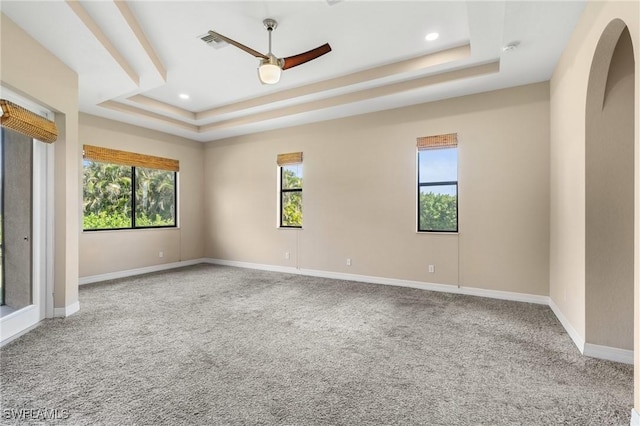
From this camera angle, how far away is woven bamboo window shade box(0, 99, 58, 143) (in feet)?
8.91

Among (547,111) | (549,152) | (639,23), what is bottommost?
(549,152)

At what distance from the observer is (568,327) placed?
3096 millimetres

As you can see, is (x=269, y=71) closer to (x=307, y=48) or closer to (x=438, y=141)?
(x=307, y=48)

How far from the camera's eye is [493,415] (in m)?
1.88

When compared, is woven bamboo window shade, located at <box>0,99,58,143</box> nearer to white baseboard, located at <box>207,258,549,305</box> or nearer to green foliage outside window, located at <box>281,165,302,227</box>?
green foliage outside window, located at <box>281,165,302,227</box>

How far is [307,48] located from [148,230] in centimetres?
477

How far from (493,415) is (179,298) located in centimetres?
393

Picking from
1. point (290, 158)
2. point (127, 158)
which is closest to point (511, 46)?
point (290, 158)

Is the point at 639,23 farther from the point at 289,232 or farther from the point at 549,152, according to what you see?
the point at 289,232

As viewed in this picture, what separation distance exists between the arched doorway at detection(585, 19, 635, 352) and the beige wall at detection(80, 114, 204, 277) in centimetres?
673

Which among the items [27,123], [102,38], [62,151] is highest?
[102,38]

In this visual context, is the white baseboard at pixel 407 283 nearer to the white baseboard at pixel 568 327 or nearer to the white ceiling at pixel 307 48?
the white baseboard at pixel 568 327

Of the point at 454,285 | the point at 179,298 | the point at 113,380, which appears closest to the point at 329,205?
the point at 454,285

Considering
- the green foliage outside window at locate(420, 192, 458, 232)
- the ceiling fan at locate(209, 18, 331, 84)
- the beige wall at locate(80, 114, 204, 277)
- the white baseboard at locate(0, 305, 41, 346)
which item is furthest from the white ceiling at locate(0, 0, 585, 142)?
the white baseboard at locate(0, 305, 41, 346)
